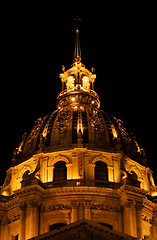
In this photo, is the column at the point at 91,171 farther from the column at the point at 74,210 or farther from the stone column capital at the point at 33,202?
the stone column capital at the point at 33,202

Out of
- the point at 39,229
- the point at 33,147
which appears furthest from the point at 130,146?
the point at 39,229

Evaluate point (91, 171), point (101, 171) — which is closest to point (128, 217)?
point (91, 171)

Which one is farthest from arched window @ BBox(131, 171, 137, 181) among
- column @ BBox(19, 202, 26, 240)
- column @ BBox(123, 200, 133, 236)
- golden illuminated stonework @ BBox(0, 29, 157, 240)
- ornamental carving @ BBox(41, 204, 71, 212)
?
column @ BBox(19, 202, 26, 240)

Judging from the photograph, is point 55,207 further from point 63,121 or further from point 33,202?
point 63,121

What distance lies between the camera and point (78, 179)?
200 ft

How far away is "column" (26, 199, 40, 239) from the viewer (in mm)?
57156

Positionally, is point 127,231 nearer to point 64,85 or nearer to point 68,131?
point 68,131

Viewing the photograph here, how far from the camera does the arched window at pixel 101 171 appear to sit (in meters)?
62.9

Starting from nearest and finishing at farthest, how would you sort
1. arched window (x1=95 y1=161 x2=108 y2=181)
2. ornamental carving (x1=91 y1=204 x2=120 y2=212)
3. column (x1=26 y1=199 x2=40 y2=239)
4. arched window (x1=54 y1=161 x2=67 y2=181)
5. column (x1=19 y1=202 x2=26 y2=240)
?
column (x1=26 y1=199 x2=40 y2=239), column (x1=19 y1=202 x2=26 y2=240), ornamental carving (x1=91 y1=204 x2=120 y2=212), arched window (x1=54 y1=161 x2=67 y2=181), arched window (x1=95 y1=161 x2=108 y2=181)

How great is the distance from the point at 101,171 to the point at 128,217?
20.8ft

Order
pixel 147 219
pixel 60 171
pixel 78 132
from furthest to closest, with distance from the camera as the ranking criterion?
pixel 78 132, pixel 60 171, pixel 147 219

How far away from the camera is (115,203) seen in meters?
60.3

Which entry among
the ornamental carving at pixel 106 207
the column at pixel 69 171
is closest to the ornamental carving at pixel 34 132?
the column at pixel 69 171

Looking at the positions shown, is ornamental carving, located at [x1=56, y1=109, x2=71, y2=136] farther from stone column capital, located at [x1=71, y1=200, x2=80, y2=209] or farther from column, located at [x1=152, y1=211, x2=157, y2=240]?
column, located at [x1=152, y1=211, x2=157, y2=240]
